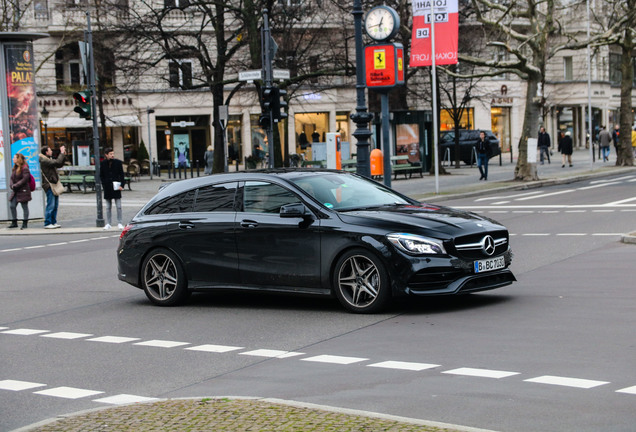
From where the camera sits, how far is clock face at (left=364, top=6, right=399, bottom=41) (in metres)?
23.9

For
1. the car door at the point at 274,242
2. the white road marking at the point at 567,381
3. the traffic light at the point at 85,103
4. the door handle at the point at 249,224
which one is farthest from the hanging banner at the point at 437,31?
the white road marking at the point at 567,381

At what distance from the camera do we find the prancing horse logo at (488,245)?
10095 mm

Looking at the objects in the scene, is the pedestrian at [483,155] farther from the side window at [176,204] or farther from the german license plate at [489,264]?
the german license plate at [489,264]

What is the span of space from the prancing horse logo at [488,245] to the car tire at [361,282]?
1.09 m

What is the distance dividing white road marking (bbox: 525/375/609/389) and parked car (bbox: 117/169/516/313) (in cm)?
294

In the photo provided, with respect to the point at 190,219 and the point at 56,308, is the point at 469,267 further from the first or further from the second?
the point at 56,308

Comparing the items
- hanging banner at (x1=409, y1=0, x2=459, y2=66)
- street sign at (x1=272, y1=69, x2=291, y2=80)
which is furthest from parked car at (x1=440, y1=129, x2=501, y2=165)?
street sign at (x1=272, y1=69, x2=291, y2=80)

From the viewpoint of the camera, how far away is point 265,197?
11.0 meters

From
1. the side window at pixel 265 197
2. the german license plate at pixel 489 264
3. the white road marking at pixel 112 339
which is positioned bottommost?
the white road marking at pixel 112 339

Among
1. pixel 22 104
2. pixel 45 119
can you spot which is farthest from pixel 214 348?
pixel 45 119

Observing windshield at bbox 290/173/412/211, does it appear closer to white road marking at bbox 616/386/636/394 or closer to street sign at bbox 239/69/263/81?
white road marking at bbox 616/386/636/394

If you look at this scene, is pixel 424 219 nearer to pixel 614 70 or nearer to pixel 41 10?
pixel 41 10

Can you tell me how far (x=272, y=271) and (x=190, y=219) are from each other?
54.2 inches

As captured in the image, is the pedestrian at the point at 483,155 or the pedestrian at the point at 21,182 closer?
the pedestrian at the point at 21,182
